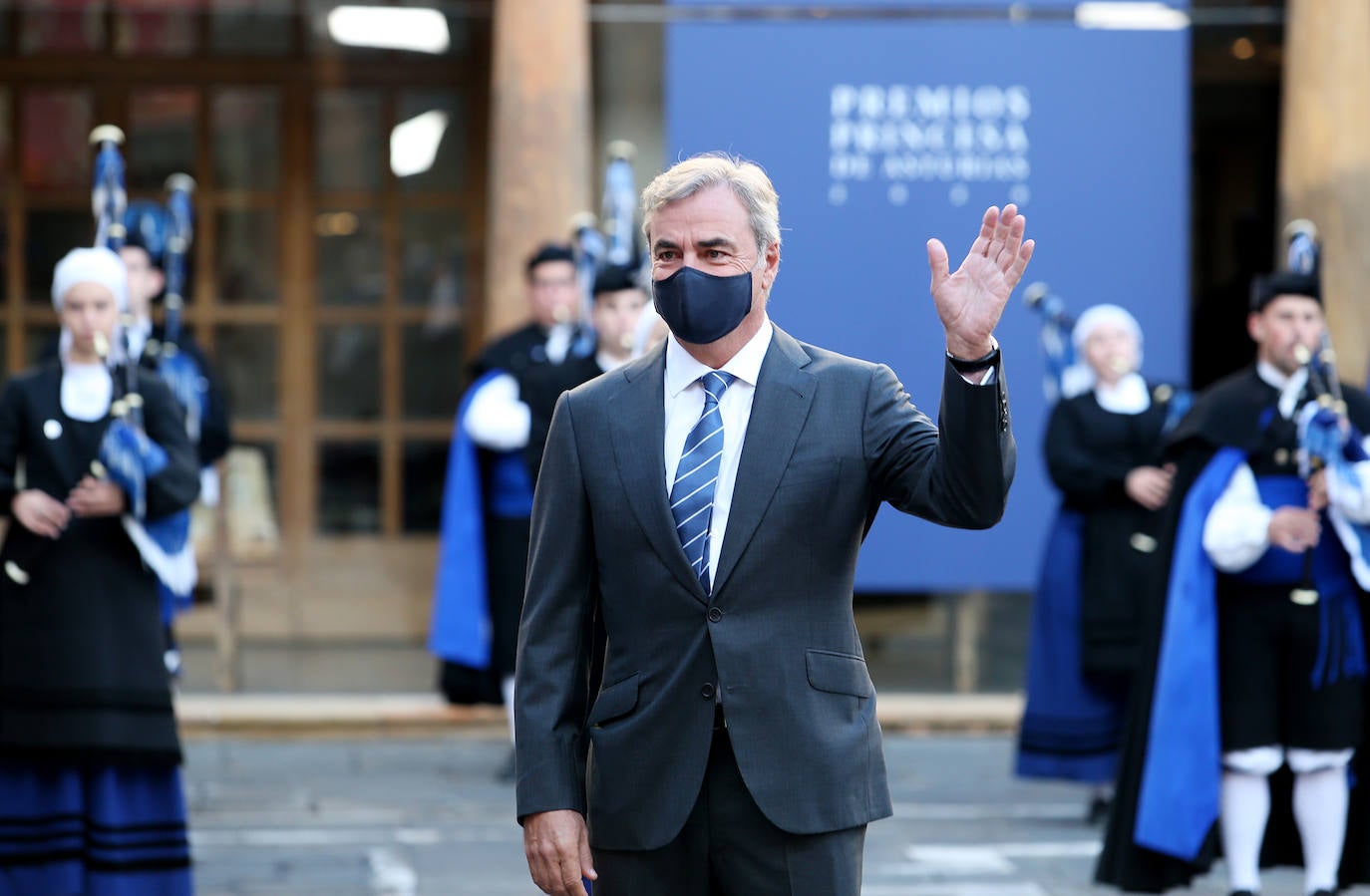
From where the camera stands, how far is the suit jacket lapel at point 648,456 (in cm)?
319

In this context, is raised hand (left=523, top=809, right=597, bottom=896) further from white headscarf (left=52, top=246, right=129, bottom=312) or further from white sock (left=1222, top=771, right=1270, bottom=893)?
white sock (left=1222, top=771, right=1270, bottom=893)

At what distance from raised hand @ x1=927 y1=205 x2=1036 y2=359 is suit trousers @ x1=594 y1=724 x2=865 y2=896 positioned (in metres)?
0.70

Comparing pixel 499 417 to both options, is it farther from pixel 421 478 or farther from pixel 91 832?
pixel 421 478

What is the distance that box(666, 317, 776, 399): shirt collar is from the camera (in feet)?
10.8

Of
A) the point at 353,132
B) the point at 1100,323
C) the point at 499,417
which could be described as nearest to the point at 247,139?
the point at 353,132

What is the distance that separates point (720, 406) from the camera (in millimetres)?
3281

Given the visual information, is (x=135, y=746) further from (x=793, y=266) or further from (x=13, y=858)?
(x=793, y=266)

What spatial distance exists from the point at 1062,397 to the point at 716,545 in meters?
5.46

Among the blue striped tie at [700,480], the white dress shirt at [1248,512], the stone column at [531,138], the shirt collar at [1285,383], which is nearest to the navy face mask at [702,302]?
the blue striped tie at [700,480]

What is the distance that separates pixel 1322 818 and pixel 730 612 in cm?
372

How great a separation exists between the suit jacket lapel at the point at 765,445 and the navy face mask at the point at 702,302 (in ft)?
0.39

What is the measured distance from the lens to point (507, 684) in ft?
28.6

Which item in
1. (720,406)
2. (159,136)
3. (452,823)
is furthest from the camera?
(159,136)

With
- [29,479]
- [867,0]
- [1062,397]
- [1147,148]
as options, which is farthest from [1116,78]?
[29,479]
